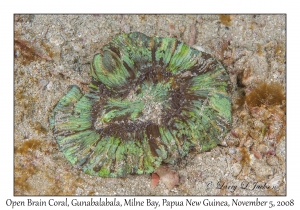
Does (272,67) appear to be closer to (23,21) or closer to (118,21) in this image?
(118,21)

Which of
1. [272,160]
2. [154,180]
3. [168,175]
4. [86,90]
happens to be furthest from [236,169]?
[86,90]

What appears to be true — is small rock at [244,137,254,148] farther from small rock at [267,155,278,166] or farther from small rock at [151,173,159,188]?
small rock at [151,173,159,188]

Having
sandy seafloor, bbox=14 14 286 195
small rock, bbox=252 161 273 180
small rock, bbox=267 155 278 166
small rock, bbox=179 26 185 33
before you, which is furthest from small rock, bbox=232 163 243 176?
small rock, bbox=179 26 185 33

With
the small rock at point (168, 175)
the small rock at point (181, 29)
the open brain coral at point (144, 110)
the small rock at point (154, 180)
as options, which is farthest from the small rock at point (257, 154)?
the small rock at point (181, 29)

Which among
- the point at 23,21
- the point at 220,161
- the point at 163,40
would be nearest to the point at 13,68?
the point at 23,21

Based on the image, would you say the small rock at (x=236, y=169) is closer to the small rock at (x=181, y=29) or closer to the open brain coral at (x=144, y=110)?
the open brain coral at (x=144, y=110)

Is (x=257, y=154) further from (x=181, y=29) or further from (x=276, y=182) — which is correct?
(x=181, y=29)
